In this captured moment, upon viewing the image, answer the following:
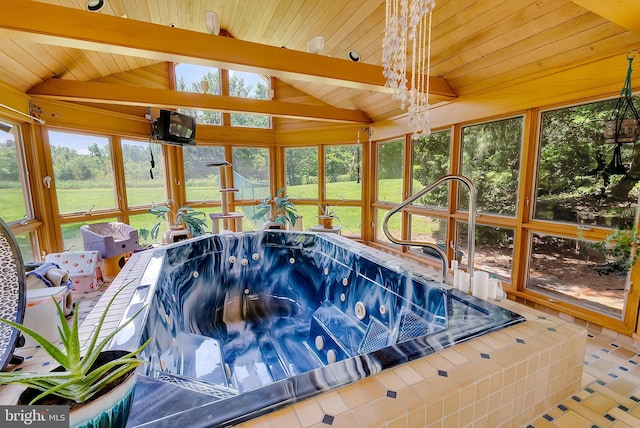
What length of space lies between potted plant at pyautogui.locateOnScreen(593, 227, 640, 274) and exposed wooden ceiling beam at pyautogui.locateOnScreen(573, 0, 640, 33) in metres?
1.23

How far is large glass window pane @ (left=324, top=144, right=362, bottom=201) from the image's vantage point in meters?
4.95

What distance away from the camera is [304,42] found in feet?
11.4

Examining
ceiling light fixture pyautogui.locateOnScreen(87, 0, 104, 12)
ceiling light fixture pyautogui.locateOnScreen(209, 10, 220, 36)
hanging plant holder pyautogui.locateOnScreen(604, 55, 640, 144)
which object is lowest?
hanging plant holder pyautogui.locateOnScreen(604, 55, 640, 144)

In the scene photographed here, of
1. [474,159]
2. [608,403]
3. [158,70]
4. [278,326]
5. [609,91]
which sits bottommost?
[278,326]

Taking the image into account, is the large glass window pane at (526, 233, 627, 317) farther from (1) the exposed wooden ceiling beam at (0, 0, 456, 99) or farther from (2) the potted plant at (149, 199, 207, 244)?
(2) the potted plant at (149, 199, 207, 244)

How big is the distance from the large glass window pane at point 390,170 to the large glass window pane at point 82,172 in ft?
13.4

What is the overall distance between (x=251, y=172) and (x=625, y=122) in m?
4.76

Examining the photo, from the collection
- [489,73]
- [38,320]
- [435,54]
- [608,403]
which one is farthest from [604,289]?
[38,320]

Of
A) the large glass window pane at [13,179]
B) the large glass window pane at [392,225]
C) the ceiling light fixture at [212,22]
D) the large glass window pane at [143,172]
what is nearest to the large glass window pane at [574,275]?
the large glass window pane at [392,225]

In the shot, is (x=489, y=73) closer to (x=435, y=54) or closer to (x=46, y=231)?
(x=435, y=54)

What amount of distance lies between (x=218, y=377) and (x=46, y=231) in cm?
306

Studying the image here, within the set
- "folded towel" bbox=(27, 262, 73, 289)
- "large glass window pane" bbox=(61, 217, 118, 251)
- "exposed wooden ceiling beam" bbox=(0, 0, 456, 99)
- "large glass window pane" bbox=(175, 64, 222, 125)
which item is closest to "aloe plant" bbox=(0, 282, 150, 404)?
"exposed wooden ceiling beam" bbox=(0, 0, 456, 99)

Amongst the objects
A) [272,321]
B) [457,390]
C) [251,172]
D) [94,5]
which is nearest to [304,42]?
[94,5]

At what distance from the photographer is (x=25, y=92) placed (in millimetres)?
3012
